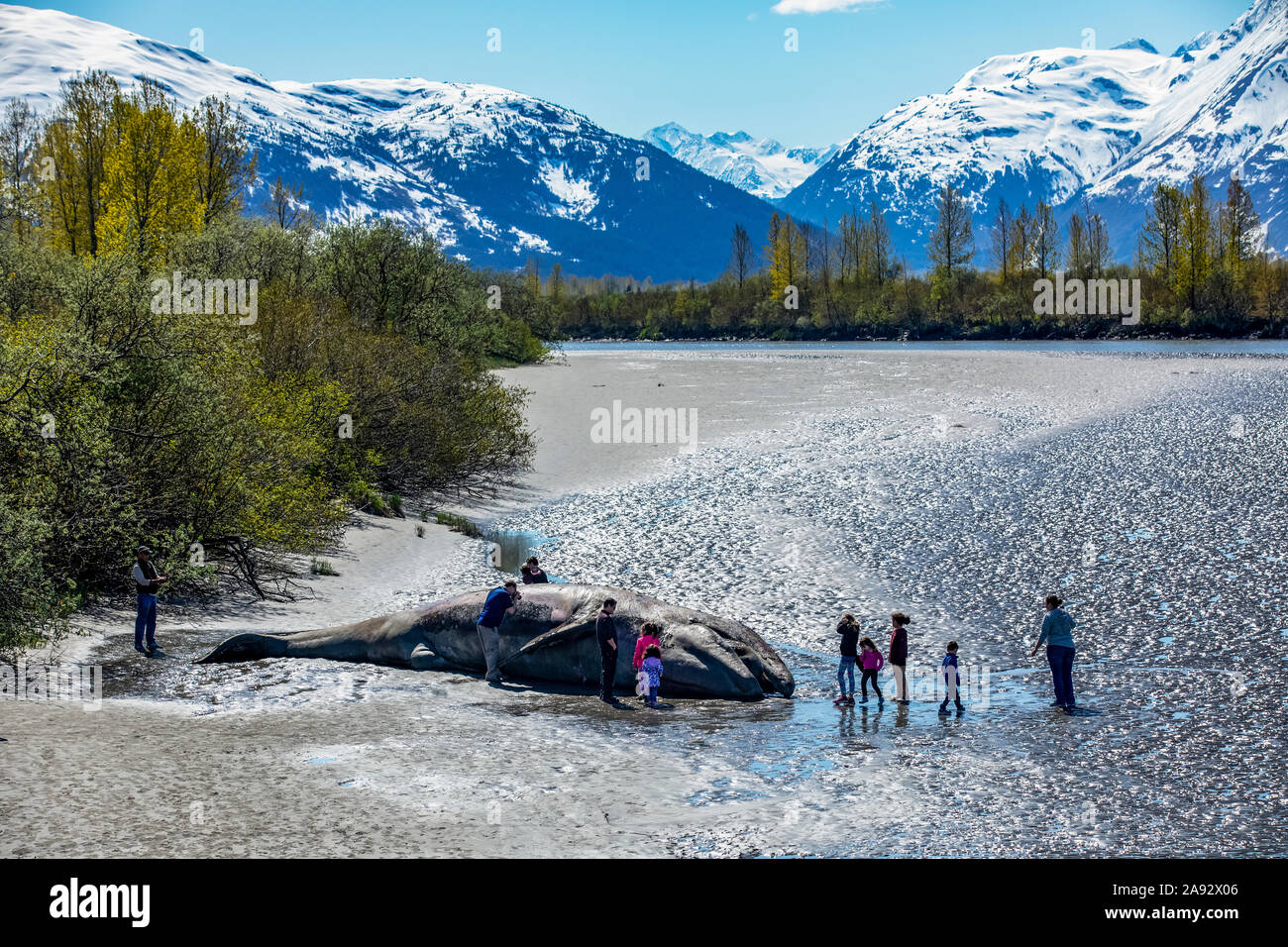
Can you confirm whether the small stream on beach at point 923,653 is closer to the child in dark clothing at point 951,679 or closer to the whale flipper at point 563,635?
the child in dark clothing at point 951,679

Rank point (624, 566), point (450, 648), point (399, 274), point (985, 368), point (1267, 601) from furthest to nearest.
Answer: point (985, 368) → point (399, 274) → point (624, 566) → point (1267, 601) → point (450, 648)

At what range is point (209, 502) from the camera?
819 inches

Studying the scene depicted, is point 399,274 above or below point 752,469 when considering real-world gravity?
above

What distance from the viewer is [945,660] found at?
15.2 meters

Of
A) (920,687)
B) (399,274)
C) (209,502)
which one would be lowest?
(920,687)

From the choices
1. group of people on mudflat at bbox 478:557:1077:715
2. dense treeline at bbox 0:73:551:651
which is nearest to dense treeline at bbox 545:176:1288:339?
dense treeline at bbox 0:73:551:651

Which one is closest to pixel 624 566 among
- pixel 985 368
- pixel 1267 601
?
pixel 1267 601

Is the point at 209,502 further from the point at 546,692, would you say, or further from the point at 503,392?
the point at 503,392

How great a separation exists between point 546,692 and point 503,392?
2606 cm

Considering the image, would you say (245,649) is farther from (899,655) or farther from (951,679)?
(951,679)

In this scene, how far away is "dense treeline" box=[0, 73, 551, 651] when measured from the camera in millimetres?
17516

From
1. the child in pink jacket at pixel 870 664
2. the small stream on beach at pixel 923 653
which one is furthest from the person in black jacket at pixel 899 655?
the small stream on beach at pixel 923 653

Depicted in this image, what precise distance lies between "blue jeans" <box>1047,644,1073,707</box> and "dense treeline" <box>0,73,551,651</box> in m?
13.6

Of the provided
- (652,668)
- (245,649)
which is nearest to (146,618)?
(245,649)
